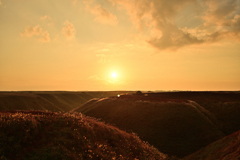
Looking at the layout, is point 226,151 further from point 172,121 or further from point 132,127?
point 132,127

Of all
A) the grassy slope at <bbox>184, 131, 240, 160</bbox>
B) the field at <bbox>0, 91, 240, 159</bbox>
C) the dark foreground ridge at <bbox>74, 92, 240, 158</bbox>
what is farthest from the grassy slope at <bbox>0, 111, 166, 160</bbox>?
the dark foreground ridge at <bbox>74, 92, 240, 158</bbox>

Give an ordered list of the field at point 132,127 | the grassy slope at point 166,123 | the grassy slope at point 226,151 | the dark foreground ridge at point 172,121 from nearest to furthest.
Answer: the grassy slope at point 226,151 < the field at point 132,127 < the grassy slope at point 166,123 < the dark foreground ridge at point 172,121

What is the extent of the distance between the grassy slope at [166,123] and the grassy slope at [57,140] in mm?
11487

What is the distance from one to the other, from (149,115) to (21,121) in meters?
29.0

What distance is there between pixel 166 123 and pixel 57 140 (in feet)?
83.7

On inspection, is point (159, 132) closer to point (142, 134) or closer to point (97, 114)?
point (142, 134)

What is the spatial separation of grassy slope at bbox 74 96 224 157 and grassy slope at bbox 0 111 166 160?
11.5 m

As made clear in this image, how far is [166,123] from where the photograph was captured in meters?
34.4

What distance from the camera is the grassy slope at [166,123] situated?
2872 cm

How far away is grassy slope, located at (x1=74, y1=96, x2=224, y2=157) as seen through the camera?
28.7 m

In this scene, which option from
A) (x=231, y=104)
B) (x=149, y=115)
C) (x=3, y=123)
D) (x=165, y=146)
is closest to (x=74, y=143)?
(x=3, y=123)

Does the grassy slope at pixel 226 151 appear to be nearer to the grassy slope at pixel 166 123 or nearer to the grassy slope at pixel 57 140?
the grassy slope at pixel 57 140

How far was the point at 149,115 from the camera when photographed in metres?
38.6

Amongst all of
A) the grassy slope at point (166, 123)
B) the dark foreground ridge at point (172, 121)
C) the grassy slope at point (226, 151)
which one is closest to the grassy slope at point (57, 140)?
the grassy slope at point (226, 151)
